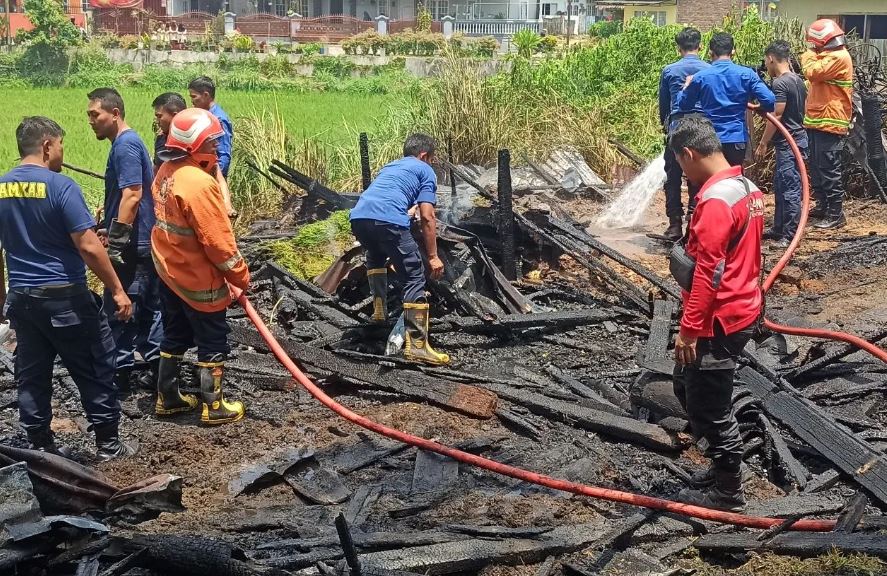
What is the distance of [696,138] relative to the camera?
4645 millimetres

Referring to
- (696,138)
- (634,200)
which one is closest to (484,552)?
(696,138)

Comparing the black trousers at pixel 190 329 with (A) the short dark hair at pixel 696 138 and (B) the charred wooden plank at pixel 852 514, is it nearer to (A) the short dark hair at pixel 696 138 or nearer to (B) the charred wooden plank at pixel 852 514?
(A) the short dark hair at pixel 696 138

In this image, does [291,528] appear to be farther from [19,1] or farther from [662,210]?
[19,1]

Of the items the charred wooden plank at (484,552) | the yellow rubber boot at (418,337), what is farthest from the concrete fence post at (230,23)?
the charred wooden plank at (484,552)

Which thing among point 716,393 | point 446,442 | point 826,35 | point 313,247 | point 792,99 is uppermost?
point 826,35

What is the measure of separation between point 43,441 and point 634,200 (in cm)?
912

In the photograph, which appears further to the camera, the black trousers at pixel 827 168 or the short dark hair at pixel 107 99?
the black trousers at pixel 827 168

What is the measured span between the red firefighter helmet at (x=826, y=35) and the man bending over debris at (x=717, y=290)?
712 cm

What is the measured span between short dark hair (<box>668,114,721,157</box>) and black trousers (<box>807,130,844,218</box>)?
729 centimetres

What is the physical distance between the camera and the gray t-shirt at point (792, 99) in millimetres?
10508

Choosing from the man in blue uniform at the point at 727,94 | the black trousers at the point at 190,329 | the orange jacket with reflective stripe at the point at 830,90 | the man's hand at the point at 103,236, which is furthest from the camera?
the orange jacket with reflective stripe at the point at 830,90

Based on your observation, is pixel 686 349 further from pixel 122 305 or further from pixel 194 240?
pixel 122 305

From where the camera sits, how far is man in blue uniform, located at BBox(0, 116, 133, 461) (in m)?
5.13

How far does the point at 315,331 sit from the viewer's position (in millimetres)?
7906
